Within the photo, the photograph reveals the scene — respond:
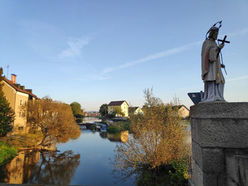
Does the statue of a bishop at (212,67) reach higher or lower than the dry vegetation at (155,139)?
higher

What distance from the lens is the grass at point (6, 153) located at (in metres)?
14.1

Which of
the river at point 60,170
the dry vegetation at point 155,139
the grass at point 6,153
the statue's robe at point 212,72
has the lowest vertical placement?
the river at point 60,170

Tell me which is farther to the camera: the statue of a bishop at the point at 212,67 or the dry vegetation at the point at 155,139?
the dry vegetation at the point at 155,139

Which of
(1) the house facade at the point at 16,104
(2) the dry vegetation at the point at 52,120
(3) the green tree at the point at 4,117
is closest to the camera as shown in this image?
(3) the green tree at the point at 4,117

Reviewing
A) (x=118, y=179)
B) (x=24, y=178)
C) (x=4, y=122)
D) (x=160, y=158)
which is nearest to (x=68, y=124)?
(x=4, y=122)

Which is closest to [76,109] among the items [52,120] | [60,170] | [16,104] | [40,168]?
[16,104]

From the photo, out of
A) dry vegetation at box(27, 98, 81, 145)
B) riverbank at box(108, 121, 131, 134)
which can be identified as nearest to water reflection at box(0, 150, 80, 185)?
dry vegetation at box(27, 98, 81, 145)

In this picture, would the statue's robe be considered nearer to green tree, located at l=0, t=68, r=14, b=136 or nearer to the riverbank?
the riverbank

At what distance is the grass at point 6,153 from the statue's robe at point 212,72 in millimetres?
17960

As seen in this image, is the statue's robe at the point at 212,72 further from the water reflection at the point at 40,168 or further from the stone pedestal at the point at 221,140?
the water reflection at the point at 40,168

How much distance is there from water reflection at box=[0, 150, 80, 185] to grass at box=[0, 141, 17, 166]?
1.74 feet

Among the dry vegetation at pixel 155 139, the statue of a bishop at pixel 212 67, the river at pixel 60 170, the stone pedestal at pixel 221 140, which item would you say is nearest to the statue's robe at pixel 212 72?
the statue of a bishop at pixel 212 67

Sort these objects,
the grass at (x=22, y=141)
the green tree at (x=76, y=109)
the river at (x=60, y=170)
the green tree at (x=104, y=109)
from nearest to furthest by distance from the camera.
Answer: the river at (x=60, y=170), the grass at (x=22, y=141), the green tree at (x=76, y=109), the green tree at (x=104, y=109)

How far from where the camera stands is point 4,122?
704 inches
